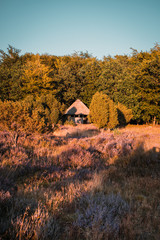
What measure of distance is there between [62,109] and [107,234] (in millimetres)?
22265

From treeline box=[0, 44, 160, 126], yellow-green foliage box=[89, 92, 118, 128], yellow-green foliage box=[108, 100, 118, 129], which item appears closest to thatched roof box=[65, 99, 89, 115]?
treeline box=[0, 44, 160, 126]

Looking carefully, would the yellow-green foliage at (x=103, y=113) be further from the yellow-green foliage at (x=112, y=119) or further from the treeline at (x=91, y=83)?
the treeline at (x=91, y=83)

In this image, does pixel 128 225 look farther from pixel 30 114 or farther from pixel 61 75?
pixel 61 75

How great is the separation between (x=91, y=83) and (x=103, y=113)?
17.6 meters

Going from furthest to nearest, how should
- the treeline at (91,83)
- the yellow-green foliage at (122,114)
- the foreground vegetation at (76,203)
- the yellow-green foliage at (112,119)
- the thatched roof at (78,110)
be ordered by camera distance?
1. the thatched roof at (78,110)
2. the treeline at (91,83)
3. the yellow-green foliage at (122,114)
4. the yellow-green foliage at (112,119)
5. the foreground vegetation at (76,203)

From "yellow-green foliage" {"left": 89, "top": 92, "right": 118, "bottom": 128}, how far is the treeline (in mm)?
5884

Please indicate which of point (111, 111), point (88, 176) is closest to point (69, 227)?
point (88, 176)

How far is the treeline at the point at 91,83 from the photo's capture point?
27.6 m

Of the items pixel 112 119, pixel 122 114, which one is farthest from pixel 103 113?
pixel 122 114

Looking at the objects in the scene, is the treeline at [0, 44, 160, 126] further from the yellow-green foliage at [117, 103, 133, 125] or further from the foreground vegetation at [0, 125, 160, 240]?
the foreground vegetation at [0, 125, 160, 240]

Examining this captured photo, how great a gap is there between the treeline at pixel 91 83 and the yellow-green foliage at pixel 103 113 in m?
5.88

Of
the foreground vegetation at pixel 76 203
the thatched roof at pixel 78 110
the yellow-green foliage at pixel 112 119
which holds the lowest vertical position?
the foreground vegetation at pixel 76 203

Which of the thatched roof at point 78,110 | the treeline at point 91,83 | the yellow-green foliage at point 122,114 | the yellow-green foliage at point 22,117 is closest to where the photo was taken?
the yellow-green foliage at point 22,117

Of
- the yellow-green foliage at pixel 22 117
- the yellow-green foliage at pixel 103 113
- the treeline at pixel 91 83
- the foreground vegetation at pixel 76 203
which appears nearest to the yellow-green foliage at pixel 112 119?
the yellow-green foliage at pixel 103 113
